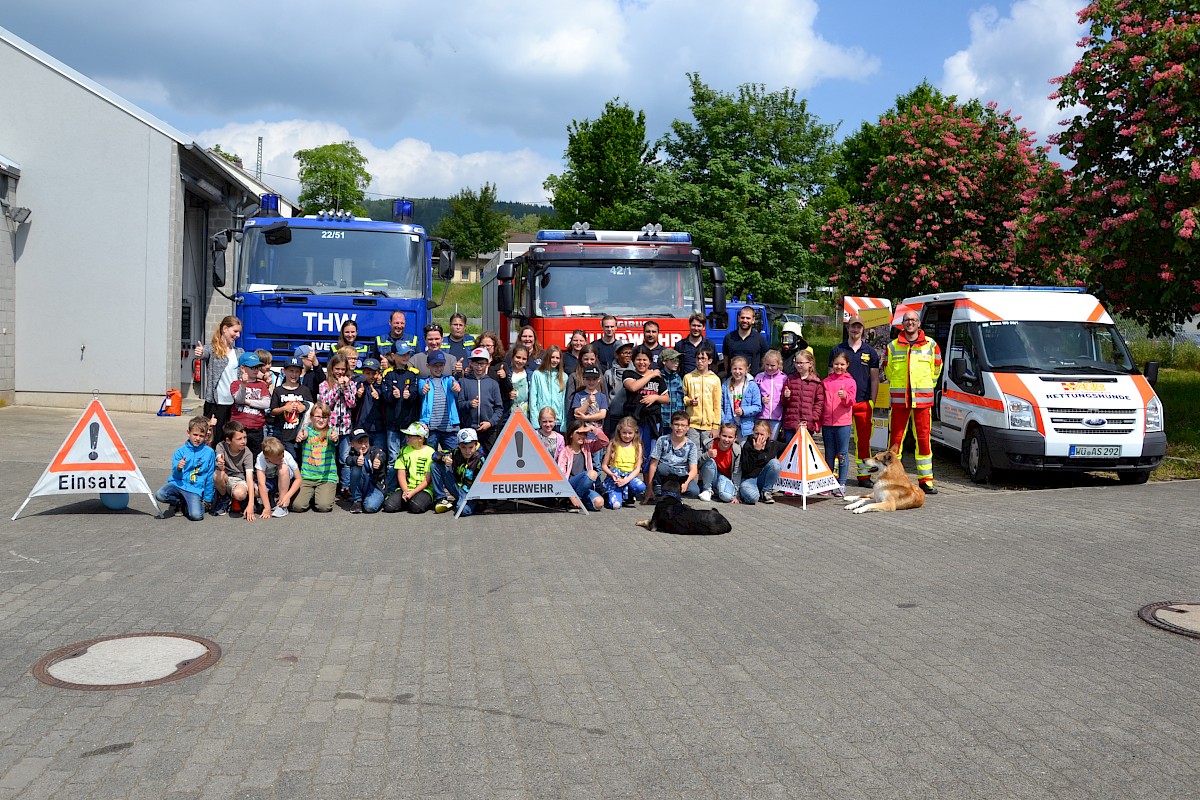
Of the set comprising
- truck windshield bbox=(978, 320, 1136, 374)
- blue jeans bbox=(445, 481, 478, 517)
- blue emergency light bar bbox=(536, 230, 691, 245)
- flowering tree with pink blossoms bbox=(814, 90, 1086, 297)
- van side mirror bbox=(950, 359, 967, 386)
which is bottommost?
blue jeans bbox=(445, 481, 478, 517)

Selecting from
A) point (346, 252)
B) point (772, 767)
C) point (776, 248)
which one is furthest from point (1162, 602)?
point (776, 248)

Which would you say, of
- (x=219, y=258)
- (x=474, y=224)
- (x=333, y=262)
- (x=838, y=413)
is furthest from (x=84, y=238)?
(x=474, y=224)

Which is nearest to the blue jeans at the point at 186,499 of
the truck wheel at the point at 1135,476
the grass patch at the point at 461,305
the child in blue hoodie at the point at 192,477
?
the child in blue hoodie at the point at 192,477

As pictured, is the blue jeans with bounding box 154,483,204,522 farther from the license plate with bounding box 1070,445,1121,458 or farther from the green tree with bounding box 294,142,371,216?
the green tree with bounding box 294,142,371,216

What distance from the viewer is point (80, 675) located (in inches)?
218

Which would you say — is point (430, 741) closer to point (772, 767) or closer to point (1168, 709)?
point (772, 767)

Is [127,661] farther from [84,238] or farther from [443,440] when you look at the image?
[84,238]

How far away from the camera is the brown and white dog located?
1148cm

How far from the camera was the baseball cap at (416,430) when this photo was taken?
1127 centimetres

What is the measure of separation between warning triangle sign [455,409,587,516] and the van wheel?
5853mm

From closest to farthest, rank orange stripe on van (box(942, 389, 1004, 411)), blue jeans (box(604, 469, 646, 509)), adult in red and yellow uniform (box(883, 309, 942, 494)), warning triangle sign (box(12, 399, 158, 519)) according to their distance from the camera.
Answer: warning triangle sign (box(12, 399, 158, 519)), blue jeans (box(604, 469, 646, 509)), adult in red and yellow uniform (box(883, 309, 942, 494)), orange stripe on van (box(942, 389, 1004, 411))

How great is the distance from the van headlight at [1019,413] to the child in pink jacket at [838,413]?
2102mm

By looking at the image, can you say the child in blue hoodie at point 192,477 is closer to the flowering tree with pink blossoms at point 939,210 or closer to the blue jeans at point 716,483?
the blue jeans at point 716,483

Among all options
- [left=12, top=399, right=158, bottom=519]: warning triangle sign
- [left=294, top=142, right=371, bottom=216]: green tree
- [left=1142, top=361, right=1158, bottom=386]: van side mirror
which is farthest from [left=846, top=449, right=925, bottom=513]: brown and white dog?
[left=294, top=142, right=371, bottom=216]: green tree
